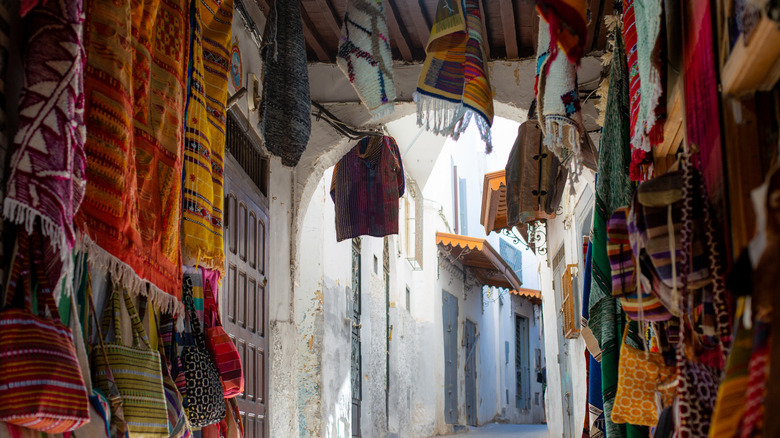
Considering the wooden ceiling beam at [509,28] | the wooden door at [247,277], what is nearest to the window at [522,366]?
the wooden ceiling beam at [509,28]

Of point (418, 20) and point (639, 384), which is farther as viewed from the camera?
point (418, 20)

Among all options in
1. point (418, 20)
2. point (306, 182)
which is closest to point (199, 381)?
point (418, 20)

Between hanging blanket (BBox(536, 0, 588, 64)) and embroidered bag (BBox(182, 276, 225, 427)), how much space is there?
203 centimetres

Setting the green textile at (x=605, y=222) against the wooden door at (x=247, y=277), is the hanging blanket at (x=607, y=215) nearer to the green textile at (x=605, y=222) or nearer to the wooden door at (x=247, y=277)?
the green textile at (x=605, y=222)

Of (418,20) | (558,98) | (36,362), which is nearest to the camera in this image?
(36,362)

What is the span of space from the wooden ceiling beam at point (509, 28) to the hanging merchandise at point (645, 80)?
2537mm


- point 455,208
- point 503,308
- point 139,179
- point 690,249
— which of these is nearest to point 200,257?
point 139,179

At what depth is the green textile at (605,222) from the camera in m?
3.15

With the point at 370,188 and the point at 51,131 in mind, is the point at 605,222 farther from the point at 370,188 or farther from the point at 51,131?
the point at 370,188

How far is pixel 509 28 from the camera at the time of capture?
5.98 metres

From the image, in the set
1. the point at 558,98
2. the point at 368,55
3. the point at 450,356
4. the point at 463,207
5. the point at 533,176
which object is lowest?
the point at 450,356

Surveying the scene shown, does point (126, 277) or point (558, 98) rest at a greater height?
point (558, 98)

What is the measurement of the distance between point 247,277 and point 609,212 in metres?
2.86

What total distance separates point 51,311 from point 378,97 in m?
2.38
